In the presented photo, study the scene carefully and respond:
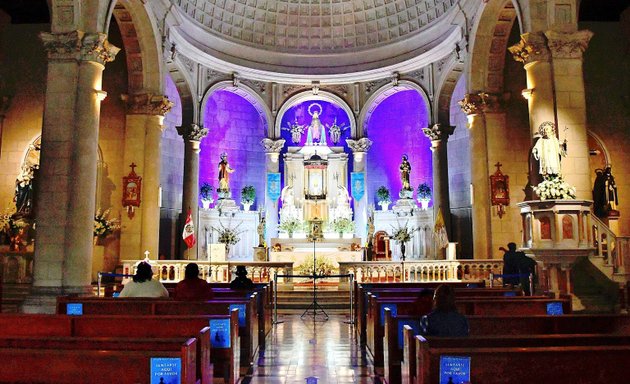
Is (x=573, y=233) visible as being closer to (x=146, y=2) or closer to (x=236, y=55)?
(x=146, y=2)

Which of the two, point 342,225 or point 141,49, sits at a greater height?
point 141,49

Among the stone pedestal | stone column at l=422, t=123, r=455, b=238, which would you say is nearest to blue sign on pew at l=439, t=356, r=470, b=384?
the stone pedestal

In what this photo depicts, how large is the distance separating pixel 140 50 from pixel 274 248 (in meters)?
8.81

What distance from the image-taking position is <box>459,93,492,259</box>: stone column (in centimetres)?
1744

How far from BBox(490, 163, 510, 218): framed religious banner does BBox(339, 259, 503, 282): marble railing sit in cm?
191

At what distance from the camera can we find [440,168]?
22375 mm

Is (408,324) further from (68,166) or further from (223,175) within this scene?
(223,175)

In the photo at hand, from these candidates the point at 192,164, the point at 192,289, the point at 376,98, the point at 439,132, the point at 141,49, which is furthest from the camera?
the point at 376,98

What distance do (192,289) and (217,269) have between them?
30.2 ft

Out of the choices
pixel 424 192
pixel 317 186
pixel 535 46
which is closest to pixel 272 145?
pixel 317 186

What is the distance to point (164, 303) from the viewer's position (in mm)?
6785

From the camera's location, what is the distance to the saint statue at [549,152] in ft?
38.5

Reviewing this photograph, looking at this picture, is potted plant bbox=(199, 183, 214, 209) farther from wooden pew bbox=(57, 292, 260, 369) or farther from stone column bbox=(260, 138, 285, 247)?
wooden pew bbox=(57, 292, 260, 369)

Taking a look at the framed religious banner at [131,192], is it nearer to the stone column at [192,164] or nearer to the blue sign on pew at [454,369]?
the stone column at [192,164]
